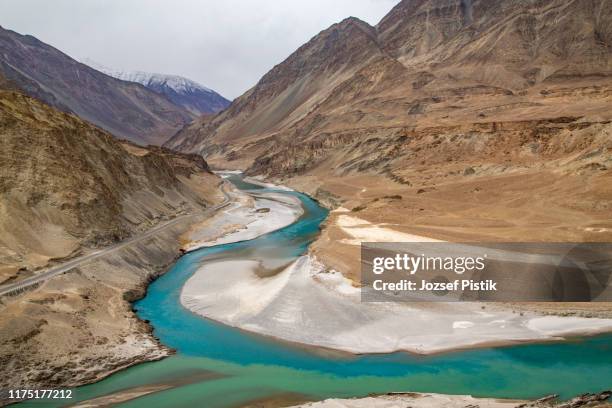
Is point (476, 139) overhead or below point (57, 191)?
overhead

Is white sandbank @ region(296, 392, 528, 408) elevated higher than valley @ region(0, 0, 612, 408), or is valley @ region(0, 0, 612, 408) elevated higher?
valley @ region(0, 0, 612, 408)

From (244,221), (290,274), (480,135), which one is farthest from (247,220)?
(480,135)

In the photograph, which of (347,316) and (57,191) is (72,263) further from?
(347,316)

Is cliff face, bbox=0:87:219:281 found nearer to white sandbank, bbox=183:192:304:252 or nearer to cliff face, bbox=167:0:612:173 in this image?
white sandbank, bbox=183:192:304:252

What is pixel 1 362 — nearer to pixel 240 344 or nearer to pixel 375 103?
pixel 240 344

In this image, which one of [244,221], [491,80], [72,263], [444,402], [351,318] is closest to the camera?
[444,402]

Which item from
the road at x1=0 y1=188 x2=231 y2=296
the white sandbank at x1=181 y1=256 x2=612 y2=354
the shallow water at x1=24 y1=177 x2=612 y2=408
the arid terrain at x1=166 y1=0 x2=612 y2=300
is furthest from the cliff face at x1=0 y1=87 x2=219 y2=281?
the arid terrain at x1=166 y1=0 x2=612 y2=300

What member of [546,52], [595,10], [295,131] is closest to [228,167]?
[295,131]
